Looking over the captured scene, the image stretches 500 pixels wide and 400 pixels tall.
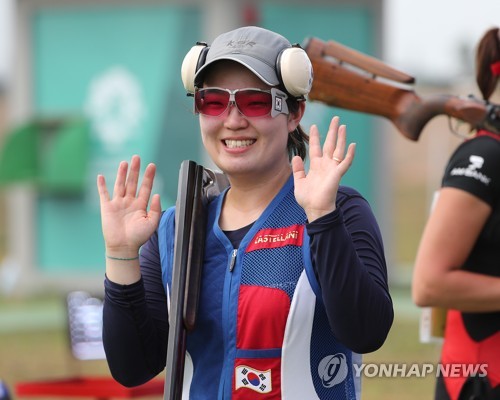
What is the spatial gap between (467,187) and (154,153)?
1100 cm

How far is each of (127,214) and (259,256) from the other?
0.40m

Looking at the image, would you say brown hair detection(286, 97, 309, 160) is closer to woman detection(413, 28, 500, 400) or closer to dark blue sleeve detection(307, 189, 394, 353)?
dark blue sleeve detection(307, 189, 394, 353)

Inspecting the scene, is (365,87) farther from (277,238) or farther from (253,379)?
(253,379)

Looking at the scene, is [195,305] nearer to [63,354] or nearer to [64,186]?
[63,354]

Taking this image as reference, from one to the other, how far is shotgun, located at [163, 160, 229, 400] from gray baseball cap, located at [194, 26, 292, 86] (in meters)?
0.29

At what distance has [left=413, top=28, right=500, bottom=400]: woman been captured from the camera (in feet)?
11.5

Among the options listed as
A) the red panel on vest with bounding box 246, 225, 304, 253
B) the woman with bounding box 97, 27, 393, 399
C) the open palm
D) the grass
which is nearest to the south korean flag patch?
the woman with bounding box 97, 27, 393, 399

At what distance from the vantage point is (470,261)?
3.60 meters

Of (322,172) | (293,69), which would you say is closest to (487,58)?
(293,69)

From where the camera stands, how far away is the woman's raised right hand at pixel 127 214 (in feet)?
10.0

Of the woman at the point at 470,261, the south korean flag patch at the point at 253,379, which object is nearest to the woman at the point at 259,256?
the south korean flag patch at the point at 253,379

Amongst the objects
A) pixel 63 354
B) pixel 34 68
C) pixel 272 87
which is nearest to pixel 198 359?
pixel 272 87

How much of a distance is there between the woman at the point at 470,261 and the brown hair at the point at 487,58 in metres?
0.30

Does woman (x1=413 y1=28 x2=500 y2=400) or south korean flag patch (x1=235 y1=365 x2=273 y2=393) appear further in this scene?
woman (x1=413 y1=28 x2=500 y2=400)
